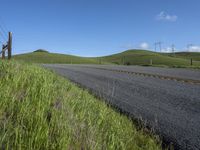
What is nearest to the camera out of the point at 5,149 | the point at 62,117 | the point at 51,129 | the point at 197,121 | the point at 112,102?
the point at 5,149

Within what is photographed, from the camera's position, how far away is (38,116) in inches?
132

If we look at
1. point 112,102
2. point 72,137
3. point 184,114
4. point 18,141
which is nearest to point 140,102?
point 112,102

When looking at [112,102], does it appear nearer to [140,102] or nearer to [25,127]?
[140,102]

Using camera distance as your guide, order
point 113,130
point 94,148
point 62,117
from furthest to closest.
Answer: point 113,130 < point 62,117 < point 94,148

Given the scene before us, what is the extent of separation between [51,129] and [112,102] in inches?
147

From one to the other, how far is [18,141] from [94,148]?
76cm

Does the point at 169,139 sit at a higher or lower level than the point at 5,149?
lower

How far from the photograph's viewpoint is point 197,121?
16.3 feet

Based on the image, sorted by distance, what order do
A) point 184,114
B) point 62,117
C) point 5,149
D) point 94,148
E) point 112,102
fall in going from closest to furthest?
point 5,149 < point 94,148 < point 62,117 < point 184,114 < point 112,102

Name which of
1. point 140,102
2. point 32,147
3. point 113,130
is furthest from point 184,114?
point 32,147

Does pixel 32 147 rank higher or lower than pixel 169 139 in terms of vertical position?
higher

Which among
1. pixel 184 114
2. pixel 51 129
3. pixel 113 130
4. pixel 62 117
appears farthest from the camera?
pixel 184 114

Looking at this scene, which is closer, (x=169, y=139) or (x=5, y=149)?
(x=5, y=149)

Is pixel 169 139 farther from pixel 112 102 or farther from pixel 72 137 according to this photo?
pixel 112 102
